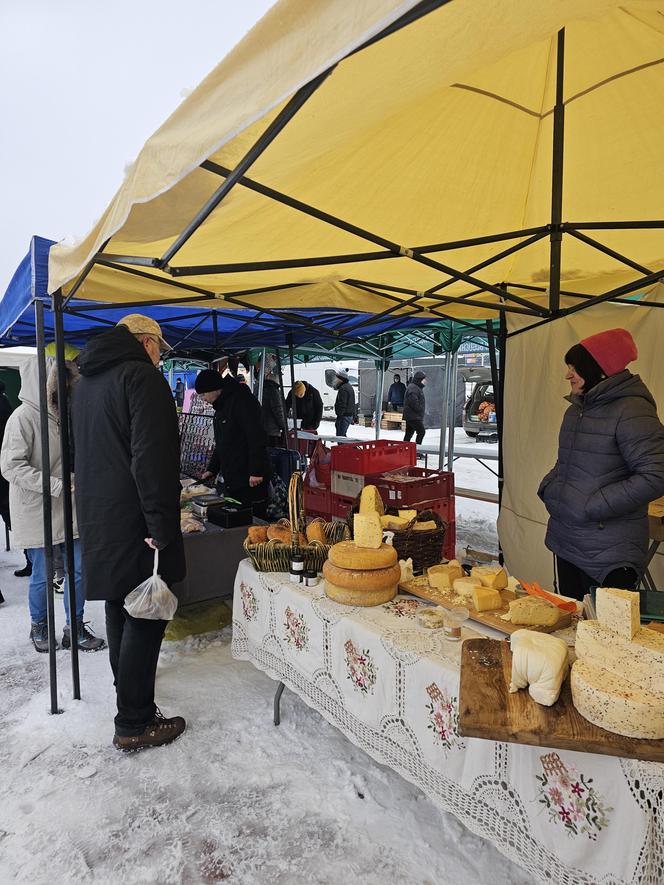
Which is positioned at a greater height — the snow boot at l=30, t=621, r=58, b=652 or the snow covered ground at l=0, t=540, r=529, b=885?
the snow boot at l=30, t=621, r=58, b=652

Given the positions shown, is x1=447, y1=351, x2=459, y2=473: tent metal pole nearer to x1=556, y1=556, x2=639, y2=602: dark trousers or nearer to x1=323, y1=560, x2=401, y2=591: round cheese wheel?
x1=556, y1=556, x2=639, y2=602: dark trousers

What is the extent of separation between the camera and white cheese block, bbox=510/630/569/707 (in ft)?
3.91

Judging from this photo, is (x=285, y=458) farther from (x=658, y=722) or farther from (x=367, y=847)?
(x=658, y=722)

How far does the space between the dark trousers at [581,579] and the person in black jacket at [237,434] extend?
256 centimetres

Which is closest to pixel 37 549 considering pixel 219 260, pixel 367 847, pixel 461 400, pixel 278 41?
pixel 219 260

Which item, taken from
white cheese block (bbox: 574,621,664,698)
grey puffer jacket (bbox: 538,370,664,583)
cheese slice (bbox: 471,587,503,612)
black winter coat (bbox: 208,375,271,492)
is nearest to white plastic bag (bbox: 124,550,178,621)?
cheese slice (bbox: 471,587,503,612)

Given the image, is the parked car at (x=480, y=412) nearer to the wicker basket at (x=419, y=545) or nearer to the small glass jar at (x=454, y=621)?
the wicker basket at (x=419, y=545)

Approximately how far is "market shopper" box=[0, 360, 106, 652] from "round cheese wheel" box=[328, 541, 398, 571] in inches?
74.1

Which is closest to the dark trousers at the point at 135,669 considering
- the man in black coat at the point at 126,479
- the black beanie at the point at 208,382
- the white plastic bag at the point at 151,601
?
the man in black coat at the point at 126,479

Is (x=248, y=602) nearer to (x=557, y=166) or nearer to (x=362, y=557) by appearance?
(x=362, y=557)

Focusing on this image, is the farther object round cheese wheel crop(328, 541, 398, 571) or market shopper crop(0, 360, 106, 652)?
market shopper crop(0, 360, 106, 652)

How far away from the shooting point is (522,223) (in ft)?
10.6

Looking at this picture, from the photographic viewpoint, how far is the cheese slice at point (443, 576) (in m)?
2.05

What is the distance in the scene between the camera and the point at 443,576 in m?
2.06
